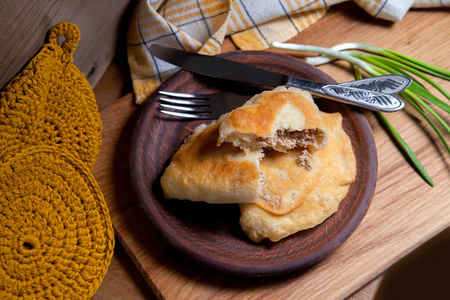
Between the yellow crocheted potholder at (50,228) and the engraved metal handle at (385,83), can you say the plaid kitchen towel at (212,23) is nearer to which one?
the engraved metal handle at (385,83)

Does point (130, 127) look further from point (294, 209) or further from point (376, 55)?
point (376, 55)

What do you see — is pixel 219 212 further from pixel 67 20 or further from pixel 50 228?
pixel 67 20

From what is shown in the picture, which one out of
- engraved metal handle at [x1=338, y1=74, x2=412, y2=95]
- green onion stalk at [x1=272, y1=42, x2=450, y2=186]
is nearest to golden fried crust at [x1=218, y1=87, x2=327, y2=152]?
engraved metal handle at [x1=338, y1=74, x2=412, y2=95]

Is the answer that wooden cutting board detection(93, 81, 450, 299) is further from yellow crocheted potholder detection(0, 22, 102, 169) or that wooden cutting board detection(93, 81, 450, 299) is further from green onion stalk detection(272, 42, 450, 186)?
yellow crocheted potholder detection(0, 22, 102, 169)

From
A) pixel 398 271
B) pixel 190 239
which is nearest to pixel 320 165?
pixel 190 239

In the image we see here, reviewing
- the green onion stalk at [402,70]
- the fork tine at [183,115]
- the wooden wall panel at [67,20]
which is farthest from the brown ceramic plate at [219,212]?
the wooden wall panel at [67,20]
